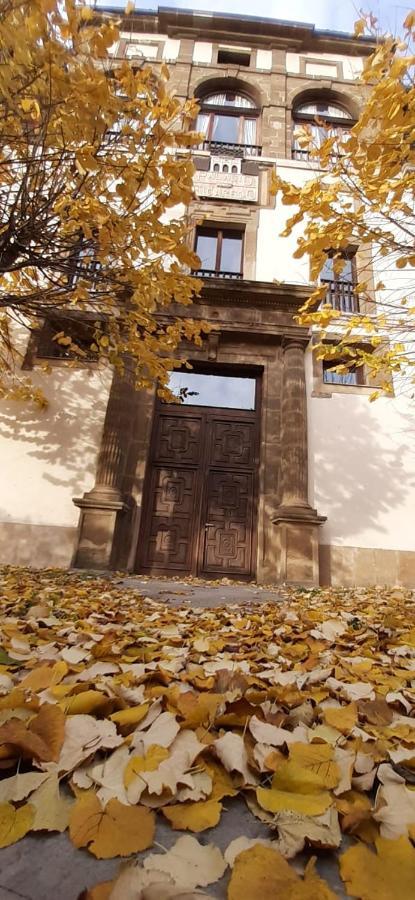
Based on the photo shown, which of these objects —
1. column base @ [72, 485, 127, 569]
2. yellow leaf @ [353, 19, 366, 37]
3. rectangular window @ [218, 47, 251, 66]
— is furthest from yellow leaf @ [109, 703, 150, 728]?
rectangular window @ [218, 47, 251, 66]

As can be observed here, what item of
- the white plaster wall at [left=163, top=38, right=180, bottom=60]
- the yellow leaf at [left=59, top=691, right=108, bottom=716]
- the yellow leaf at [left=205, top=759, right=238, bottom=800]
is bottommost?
the yellow leaf at [left=205, top=759, right=238, bottom=800]

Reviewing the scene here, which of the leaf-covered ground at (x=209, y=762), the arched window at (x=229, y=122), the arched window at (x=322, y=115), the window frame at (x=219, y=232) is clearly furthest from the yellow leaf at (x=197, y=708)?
the arched window at (x=322, y=115)

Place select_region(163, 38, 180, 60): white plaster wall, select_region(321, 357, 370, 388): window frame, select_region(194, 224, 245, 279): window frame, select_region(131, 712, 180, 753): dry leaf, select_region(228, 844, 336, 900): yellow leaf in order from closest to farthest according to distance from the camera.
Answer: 1. select_region(228, 844, 336, 900): yellow leaf
2. select_region(131, 712, 180, 753): dry leaf
3. select_region(321, 357, 370, 388): window frame
4. select_region(194, 224, 245, 279): window frame
5. select_region(163, 38, 180, 60): white plaster wall

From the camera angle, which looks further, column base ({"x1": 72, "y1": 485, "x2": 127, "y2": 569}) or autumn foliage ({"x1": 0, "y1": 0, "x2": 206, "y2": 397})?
column base ({"x1": 72, "y1": 485, "x2": 127, "y2": 569})

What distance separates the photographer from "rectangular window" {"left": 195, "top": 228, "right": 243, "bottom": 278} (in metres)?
9.24

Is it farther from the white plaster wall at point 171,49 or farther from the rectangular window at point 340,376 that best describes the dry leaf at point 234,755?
the white plaster wall at point 171,49

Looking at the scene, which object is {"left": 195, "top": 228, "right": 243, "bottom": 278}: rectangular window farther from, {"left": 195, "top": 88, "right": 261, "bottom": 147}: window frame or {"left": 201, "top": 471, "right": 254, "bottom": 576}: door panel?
{"left": 201, "top": 471, "right": 254, "bottom": 576}: door panel

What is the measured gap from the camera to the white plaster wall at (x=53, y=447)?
7.23 m

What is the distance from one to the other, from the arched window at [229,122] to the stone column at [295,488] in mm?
6249

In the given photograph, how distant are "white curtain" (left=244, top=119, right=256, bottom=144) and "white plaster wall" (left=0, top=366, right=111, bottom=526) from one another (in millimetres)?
→ 7974

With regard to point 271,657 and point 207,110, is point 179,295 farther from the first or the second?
point 207,110

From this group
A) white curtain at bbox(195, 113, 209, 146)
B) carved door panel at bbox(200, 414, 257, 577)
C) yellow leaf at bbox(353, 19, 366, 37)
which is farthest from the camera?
white curtain at bbox(195, 113, 209, 146)

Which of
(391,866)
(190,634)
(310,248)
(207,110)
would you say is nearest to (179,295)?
(310,248)

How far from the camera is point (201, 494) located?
25.1 ft
